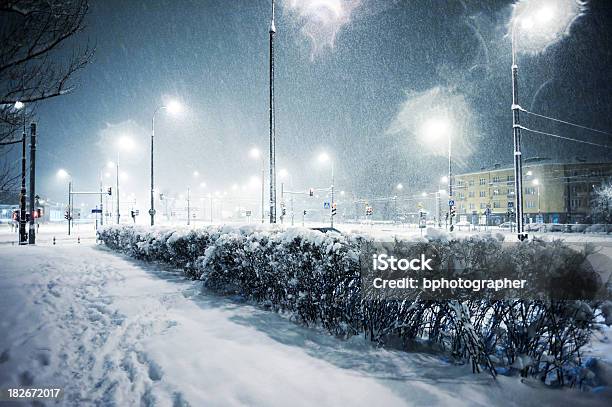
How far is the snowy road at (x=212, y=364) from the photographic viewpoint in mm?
3426

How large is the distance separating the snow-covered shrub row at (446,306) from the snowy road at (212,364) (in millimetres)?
276

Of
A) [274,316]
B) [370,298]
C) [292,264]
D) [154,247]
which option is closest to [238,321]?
[274,316]

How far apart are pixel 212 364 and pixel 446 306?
10.0ft

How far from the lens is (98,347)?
4.65m

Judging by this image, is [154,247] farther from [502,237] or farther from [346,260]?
[502,237]

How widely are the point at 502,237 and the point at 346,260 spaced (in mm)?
2153

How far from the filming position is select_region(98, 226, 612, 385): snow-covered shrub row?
376 centimetres

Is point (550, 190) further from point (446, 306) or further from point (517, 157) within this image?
point (446, 306)

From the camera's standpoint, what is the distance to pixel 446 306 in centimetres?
416

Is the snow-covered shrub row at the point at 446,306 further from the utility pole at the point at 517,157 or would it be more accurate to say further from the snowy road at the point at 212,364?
the utility pole at the point at 517,157

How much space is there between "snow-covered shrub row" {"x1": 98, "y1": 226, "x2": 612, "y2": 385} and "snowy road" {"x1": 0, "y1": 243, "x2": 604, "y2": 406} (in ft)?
0.90

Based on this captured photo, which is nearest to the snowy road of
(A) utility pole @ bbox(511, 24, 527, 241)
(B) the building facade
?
(A) utility pole @ bbox(511, 24, 527, 241)

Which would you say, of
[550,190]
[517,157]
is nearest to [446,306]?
[517,157]

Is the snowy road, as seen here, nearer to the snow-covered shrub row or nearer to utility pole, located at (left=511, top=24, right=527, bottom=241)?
the snow-covered shrub row
